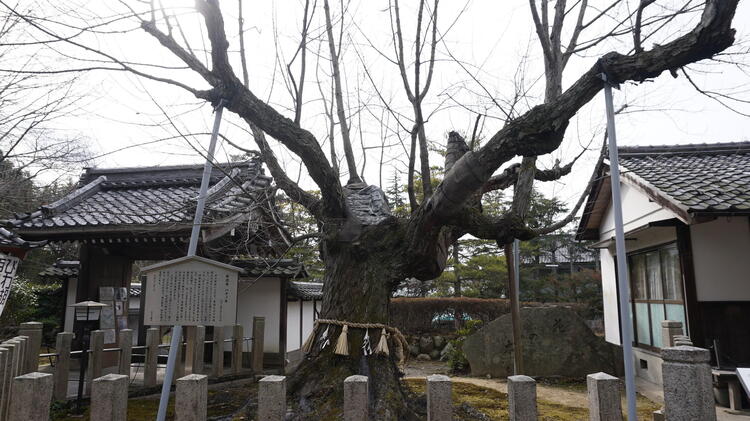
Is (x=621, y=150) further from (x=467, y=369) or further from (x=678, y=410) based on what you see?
(x=678, y=410)

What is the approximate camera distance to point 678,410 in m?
3.10

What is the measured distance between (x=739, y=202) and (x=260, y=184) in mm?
9732

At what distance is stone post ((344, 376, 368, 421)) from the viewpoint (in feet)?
10.6

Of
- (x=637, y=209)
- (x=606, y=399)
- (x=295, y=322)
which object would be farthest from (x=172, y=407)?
(x=637, y=209)

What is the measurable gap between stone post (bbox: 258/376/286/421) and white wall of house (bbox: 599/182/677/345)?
8.23 meters

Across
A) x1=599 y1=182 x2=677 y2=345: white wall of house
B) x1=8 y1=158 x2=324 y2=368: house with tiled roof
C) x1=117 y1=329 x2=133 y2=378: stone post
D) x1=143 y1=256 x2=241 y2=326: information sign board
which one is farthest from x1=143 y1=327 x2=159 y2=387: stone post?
x1=599 y1=182 x2=677 y2=345: white wall of house

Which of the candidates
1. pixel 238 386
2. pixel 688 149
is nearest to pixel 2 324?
pixel 238 386

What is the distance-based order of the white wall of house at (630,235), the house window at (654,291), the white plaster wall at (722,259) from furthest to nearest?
the white wall of house at (630,235), the house window at (654,291), the white plaster wall at (722,259)

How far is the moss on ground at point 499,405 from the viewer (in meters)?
6.75

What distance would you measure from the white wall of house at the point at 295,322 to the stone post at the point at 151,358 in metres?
4.82

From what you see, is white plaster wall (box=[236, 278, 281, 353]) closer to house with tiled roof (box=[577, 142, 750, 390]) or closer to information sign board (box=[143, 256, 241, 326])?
information sign board (box=[143, 256, 241, 326])

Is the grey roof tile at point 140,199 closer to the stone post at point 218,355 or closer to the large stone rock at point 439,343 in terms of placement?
the stone post at point 218,355

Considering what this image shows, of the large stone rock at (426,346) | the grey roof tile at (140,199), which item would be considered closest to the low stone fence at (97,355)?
the grey roof tile at (140,199)

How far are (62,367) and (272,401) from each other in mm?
5759
